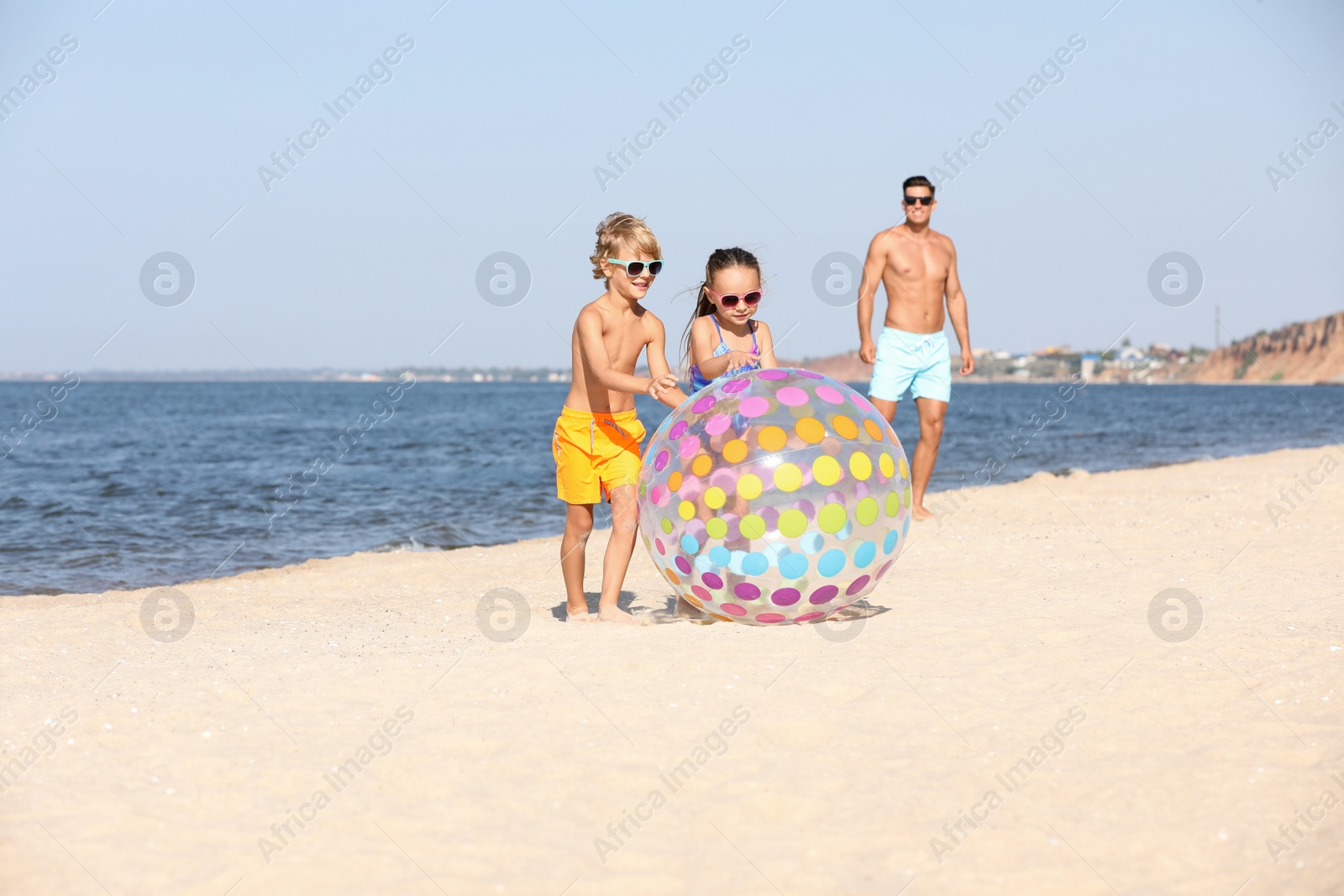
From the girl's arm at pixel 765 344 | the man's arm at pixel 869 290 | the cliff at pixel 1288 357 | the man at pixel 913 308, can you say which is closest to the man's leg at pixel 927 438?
the man at pixel 913 308

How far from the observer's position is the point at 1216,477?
11.6 metres

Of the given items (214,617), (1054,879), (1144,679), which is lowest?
(214,617)

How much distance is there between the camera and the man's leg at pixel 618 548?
535 cm

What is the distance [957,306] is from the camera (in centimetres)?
807

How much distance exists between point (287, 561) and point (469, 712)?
6.58 m

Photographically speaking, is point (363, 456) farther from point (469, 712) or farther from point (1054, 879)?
point (1054, 879)

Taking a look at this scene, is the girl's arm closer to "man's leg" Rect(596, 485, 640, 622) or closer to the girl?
the girl

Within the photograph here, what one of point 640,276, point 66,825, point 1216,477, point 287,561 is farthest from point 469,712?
point 1216,477

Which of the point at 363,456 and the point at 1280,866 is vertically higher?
the point at 1280,866

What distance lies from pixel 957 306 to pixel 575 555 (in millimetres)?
4088

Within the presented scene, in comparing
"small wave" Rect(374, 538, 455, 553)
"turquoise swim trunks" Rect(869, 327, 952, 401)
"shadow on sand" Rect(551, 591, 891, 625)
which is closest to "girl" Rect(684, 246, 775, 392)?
"shadow on sand" Rect(551, 591, 891, 625)

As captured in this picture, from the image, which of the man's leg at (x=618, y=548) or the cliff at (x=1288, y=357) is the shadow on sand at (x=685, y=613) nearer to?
the man's leg at (x=618, y=548)

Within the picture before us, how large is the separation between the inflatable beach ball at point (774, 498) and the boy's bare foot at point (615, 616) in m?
0.63

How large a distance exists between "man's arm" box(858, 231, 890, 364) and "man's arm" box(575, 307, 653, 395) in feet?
10.2
